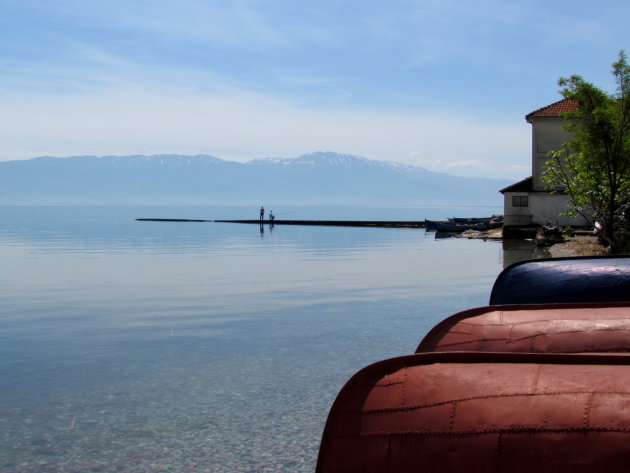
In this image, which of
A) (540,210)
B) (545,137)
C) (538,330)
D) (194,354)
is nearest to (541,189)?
(540,210)

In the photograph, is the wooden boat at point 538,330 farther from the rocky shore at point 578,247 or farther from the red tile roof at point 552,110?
the red tile roof at point 552,110

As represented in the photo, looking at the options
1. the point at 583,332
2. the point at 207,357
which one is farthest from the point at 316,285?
Answer: the point at 583,332

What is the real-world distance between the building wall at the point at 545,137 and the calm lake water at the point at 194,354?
21.7 m

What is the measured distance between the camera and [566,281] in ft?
33.3

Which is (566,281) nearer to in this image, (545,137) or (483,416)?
(483,416)

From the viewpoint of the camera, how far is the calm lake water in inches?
358

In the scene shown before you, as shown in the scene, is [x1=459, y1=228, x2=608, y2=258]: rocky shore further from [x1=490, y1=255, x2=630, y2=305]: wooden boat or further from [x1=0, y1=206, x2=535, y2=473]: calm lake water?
[x1=490, y1=255, x2=630, y2=305]: wooden boat

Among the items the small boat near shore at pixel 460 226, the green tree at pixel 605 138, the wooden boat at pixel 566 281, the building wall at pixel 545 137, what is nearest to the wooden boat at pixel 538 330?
the wooden boat at pixel 566 281

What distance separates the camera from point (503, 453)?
143 inches

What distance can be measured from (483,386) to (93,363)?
37.6 ft

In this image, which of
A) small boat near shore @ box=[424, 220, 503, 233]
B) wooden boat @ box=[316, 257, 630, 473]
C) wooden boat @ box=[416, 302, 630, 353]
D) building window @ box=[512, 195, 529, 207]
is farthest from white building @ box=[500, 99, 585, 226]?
wooden boat @ box=[316, 257, 630, 473]

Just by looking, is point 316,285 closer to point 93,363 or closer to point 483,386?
point 93,363

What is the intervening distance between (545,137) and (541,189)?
4.25 m

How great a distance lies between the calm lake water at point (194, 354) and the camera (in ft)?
29.9
